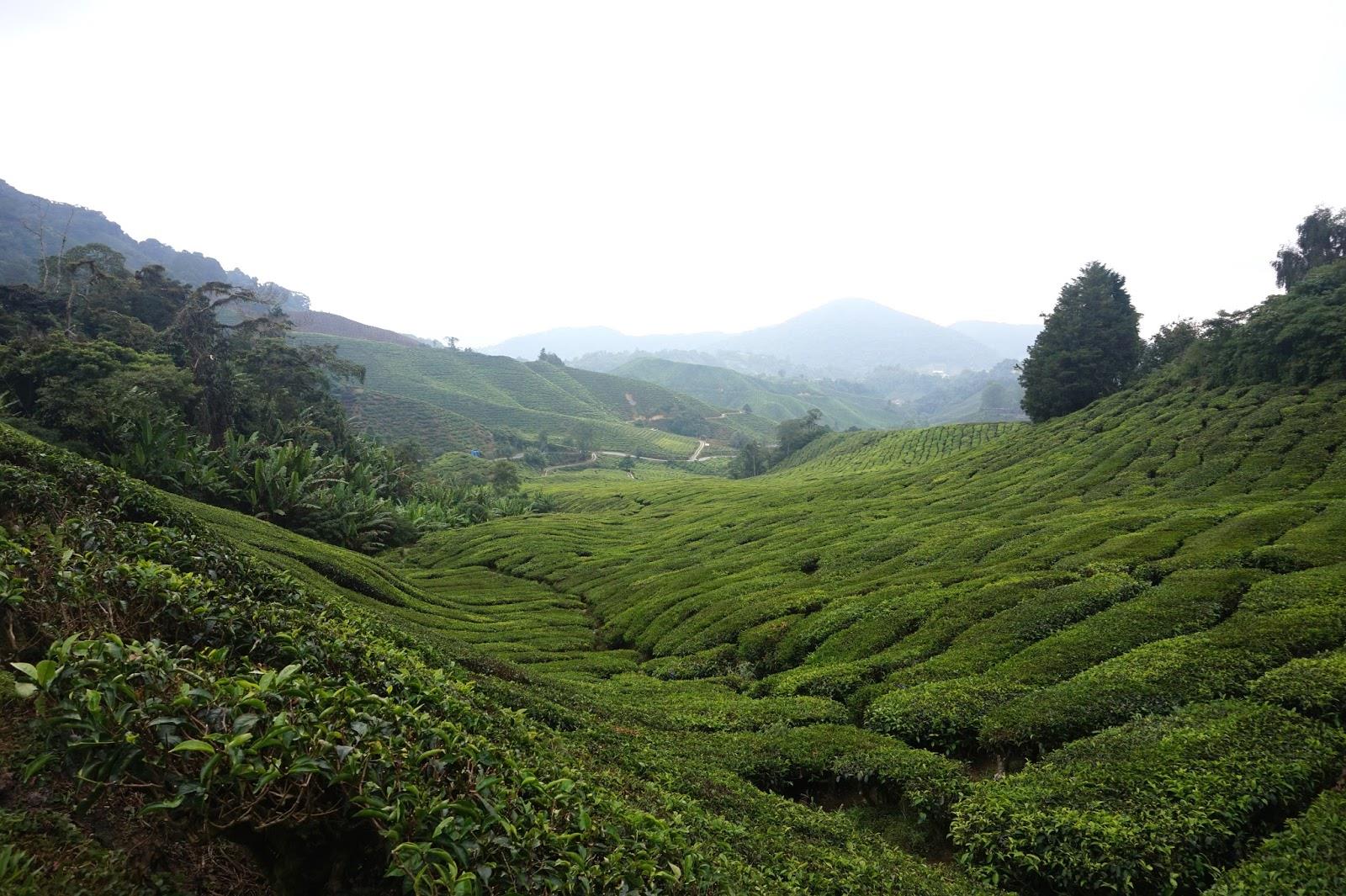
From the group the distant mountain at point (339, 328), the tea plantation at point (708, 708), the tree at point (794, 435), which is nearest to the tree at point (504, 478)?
the tea plantation at point (708, 708)

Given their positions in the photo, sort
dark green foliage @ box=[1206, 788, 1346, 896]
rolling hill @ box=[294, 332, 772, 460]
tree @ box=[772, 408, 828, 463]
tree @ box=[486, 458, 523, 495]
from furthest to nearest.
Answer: rolling hill @ box=[294, 332, 772, 460]
tree @ box=[772, 408, 828, 463]
tree @ box=[486, 458, 523, 495]
dark green foliage @ box=[1206, 788, 1346, 896]

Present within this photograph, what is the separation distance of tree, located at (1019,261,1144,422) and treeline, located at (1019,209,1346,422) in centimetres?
7

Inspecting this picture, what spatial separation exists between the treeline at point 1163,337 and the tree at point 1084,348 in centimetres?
7

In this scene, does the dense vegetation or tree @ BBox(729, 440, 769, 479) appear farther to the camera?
tree @ BBox(729, 440, 769, 479)

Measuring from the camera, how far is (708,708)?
38.9 feet

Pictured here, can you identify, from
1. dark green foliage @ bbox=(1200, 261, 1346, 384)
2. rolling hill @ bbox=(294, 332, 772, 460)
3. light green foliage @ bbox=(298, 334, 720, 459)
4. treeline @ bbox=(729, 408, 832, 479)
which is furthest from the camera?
light green foliage @ bbox=(298, 334, 720, 459)

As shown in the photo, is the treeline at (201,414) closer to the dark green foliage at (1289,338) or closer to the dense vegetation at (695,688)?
the dense vegetation at (695,688)

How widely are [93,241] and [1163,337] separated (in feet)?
691

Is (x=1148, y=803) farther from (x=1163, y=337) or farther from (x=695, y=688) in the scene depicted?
(x=1163, y=337)

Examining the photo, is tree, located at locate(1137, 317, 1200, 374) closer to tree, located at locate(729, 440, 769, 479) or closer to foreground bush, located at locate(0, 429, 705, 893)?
tree, located at locate(729, 440, 769, 479)

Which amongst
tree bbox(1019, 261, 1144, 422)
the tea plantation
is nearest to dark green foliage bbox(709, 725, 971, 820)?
the tea plantation

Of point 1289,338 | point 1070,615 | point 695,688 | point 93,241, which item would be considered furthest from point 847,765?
point 93,241

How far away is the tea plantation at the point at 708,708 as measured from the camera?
129 inches

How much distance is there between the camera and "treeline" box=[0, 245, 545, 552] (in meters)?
20.8
